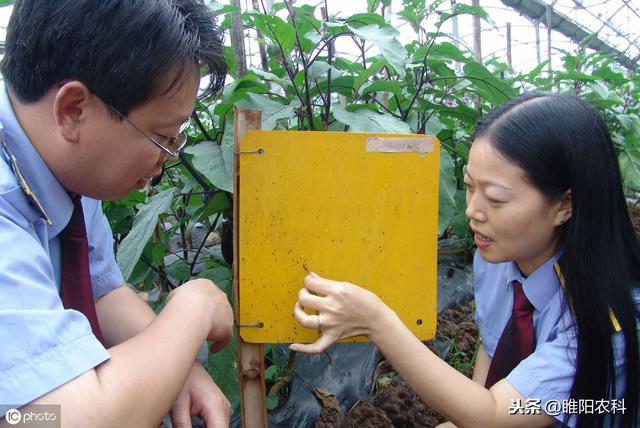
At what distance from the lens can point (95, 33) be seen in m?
0.67

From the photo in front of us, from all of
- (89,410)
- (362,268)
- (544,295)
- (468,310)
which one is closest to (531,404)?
(544,295)

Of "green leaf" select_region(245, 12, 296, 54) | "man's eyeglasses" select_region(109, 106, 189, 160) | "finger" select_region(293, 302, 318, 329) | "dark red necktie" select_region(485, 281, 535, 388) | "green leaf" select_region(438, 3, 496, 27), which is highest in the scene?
"green leaf" select_region(438, 3, 496, 27)

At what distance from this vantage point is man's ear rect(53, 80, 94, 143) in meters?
0.66

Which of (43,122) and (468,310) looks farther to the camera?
(468,310)

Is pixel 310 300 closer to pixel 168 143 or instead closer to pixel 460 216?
pixel 168 143

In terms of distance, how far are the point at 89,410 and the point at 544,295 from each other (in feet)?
2.87

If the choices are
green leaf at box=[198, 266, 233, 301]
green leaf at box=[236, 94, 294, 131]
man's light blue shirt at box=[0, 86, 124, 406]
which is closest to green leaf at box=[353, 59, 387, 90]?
green leaf at box=[236, 94, 294, 131]

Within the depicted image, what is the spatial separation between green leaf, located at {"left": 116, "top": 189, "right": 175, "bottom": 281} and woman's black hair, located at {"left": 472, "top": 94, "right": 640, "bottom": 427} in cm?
72

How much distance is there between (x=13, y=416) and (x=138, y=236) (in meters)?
0.55

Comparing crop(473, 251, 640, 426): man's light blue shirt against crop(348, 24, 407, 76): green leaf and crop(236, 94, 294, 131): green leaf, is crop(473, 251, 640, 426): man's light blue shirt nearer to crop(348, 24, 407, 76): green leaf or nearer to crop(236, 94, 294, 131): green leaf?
crop(348, 24, 407, 76): green leaf

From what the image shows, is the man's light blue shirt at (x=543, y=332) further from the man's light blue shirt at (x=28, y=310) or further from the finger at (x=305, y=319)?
the man's light blue shirt at (x=28, y=310)

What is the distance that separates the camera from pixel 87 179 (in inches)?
29.9

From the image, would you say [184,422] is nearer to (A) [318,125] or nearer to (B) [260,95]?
(B) [260,95]

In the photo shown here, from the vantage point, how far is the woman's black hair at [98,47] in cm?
66
